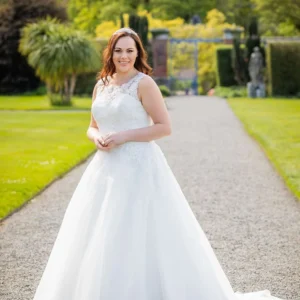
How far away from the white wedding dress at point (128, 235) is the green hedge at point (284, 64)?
25150 mm

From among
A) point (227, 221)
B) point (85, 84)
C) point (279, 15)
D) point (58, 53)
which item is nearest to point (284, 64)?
point (85, 84)

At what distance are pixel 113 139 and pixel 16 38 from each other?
2845 cm

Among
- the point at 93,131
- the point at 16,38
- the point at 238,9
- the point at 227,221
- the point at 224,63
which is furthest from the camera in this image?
the point at 238,9

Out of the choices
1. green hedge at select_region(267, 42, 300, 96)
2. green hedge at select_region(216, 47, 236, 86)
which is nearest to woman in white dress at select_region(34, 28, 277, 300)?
green hedge at select_region(267, 42, 300, 96)

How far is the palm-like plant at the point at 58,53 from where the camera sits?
22.8 metres

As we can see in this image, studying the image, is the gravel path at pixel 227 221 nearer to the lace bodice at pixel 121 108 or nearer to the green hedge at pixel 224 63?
the lace bodice at pixel 121 108

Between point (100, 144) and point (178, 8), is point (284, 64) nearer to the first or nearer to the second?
point (178, 8)

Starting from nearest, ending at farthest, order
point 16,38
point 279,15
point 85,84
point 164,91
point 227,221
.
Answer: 1. point 227,221
2. point 85,84
3. point 164,91
4. point 16,38
5. point 279,15

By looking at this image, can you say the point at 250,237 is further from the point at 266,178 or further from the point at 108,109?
the point at 266,178

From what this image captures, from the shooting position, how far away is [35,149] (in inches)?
501

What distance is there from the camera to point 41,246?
5992 millimetres

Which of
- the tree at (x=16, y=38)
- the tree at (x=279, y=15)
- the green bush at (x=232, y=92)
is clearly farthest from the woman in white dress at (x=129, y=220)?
the tree at (x=279, y=15)

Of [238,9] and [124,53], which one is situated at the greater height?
[124,53]

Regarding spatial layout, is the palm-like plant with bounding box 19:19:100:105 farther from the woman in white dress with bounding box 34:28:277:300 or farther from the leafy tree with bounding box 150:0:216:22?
the leafy tree with bounding box 150:0:216:22
